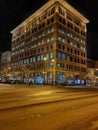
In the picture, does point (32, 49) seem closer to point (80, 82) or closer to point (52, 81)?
point (52, 81)

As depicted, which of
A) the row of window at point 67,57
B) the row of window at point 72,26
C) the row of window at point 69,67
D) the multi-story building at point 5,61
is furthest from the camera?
the multi-story building at point 5,61

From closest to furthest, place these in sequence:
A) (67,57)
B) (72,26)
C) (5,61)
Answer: (67,57)
(72,26)
(5,61)

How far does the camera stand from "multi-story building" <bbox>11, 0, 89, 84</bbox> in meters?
59.3

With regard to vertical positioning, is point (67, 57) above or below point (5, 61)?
below

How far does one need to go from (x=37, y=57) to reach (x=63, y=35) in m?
15.0

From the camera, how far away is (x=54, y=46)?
193 ft

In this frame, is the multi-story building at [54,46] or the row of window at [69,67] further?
the multi-story building at [54,46]

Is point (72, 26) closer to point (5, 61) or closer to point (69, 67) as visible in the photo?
point (69, 67)

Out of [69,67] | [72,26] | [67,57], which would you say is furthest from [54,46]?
[72,26]

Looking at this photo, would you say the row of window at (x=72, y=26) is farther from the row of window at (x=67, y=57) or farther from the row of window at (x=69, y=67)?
the row of window at (x=69, y=67)

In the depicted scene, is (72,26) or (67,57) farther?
(72,26)

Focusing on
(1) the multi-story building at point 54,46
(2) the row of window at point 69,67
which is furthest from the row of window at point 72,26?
(2) the row of window at point 69,67

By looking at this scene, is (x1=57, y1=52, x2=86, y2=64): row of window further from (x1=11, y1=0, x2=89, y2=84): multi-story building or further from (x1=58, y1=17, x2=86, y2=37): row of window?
(x1=58, y1=17, x2=86, y2=37): row of window

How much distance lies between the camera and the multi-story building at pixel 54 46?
5928cm
